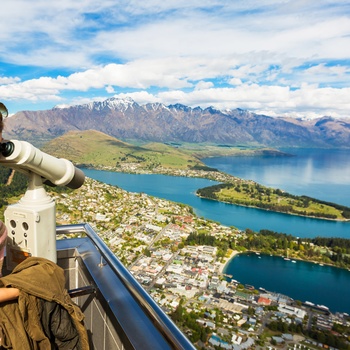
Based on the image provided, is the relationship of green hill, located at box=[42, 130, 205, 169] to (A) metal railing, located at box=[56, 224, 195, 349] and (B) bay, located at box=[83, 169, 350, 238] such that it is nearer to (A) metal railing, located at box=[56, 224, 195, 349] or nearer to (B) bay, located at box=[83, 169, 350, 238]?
(B) bay, located at box=[83, 169, 350, 238]

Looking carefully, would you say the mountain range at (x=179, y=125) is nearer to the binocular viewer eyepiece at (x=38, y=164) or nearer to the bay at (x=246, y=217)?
the bay at (x=246, y=217)

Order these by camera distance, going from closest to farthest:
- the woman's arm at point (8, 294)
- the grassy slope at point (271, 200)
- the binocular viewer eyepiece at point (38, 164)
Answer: the woman's arm at point (8, 294) < the binocular viewer eyepiece at point (38, 164) < the grassy slope at point (271, 200)

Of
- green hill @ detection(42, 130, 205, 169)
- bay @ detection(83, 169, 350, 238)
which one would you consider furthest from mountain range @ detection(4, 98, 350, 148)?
bay @ detection(83, 169, 350, 238)

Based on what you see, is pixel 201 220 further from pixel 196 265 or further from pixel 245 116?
pixel 245 116

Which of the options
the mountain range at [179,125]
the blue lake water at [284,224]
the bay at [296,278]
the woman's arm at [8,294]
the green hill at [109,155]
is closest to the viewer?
the woman's arm at [8,294]

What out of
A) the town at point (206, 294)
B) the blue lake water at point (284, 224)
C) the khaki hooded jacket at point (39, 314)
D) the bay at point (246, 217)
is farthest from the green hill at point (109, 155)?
the khaki hooded jacket at point (39, 314)

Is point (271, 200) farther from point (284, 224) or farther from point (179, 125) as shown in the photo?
point (179, 125)

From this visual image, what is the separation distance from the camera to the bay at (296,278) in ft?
35.0

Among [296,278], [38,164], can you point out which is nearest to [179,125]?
[296,278]

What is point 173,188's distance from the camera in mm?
29734

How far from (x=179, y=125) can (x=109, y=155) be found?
110672mm

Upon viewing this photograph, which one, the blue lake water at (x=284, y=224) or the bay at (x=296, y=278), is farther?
the blue lake water at (x=284, y=224)

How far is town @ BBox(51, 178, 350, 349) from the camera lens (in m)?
7.89

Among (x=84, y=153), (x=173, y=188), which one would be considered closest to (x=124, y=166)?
(x=84, y=153)
